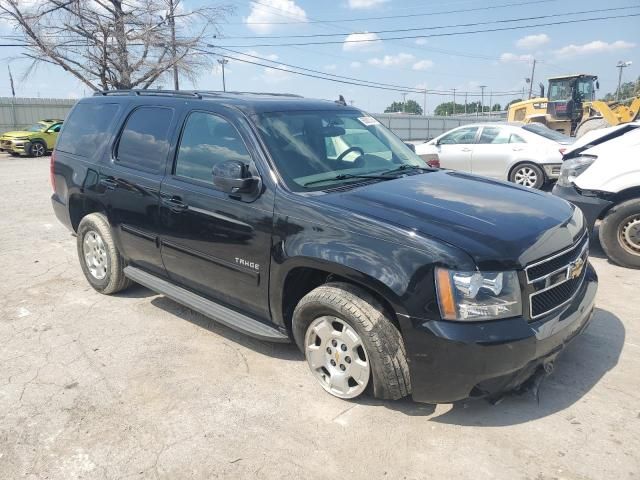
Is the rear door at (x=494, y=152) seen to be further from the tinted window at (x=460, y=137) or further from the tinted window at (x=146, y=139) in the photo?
the tinted window at (x=146, y=139)

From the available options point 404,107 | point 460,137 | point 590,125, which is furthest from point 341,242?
point 404,107

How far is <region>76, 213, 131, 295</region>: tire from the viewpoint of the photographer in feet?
16.1

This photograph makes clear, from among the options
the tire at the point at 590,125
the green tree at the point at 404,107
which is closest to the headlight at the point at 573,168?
the tire at the point at 590,125

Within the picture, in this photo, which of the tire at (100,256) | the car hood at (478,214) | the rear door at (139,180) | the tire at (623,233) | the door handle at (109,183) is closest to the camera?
the car hood at (478,214)

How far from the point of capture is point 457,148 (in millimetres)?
11453

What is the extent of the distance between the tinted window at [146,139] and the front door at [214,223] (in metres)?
0.25

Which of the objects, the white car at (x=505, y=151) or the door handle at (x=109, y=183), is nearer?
the door handle at (x=109, y=183)

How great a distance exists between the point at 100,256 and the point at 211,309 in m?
1.85

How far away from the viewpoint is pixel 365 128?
4.42 metres

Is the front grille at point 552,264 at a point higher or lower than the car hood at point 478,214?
lower

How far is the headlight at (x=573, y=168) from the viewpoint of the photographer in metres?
6.04

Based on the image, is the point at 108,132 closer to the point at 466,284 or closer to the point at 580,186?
the point at 466,284

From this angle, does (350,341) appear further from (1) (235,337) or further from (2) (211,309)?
(1) (235,337)

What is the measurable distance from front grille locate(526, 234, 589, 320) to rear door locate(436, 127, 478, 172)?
8.23 meters
